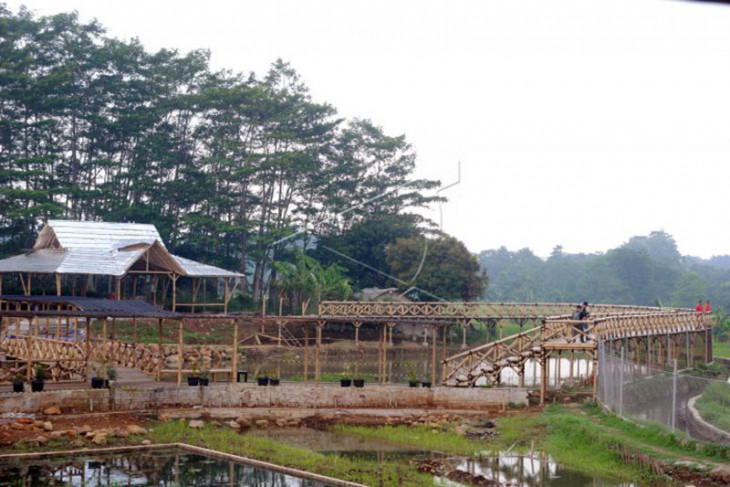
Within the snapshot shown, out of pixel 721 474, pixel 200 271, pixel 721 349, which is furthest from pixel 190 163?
pixel 721 474

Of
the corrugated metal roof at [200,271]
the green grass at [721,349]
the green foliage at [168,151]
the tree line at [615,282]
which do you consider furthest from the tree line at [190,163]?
the tree line at [615,282]

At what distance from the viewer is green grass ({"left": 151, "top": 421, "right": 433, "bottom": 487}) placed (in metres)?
19.2

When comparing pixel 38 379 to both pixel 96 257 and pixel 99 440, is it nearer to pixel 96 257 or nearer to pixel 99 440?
pixel 99 440

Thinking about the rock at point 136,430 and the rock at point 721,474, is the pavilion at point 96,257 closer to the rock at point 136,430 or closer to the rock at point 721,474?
the rock at point 136,430

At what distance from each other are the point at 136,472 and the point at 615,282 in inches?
3121

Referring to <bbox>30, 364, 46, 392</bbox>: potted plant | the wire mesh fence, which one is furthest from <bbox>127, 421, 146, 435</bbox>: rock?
the wire mesh fence

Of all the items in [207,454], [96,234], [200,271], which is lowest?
[207,454]

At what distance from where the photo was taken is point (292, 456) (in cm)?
2112

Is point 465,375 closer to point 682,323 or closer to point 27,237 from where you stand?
point 682,323

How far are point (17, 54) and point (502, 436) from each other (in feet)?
159

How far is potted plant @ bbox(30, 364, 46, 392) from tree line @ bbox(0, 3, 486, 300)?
28648 millimetres

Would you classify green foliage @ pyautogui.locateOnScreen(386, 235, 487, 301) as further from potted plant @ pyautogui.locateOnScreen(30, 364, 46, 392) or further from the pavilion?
potted plant @ pyautogui.locateOnScreen(30, 364, 46, 392)

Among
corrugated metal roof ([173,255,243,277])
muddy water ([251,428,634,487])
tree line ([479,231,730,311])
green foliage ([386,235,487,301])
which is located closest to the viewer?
muddy water ([251,428,634,487])

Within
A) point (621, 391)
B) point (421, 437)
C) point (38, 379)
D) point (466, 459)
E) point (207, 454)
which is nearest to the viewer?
point (207, 454)
